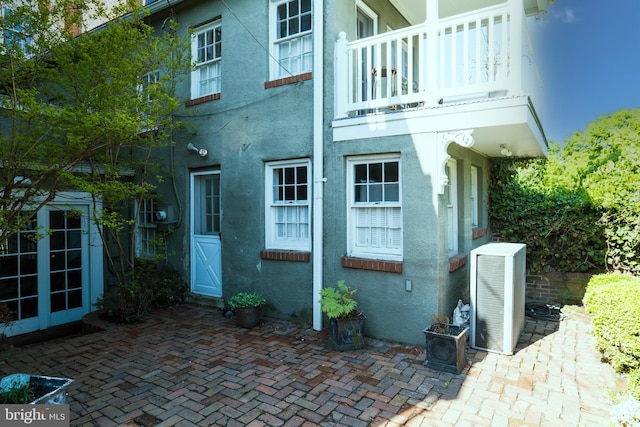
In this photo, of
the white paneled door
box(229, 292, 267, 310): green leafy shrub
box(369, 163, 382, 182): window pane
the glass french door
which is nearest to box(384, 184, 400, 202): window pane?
box(369, 163, 382, 182): window pane

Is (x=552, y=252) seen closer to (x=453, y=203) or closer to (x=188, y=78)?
(x=453, y=203)

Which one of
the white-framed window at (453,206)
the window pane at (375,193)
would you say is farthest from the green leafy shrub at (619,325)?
the window pane at (375,193)

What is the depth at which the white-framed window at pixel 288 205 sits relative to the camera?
621 centimetres

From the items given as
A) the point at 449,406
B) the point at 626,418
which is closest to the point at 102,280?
the point at 449,406

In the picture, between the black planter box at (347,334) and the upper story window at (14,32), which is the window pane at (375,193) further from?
the upper story window at (14,32)

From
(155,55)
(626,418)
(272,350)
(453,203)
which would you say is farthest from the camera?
(453,203)

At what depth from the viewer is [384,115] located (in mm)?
5227

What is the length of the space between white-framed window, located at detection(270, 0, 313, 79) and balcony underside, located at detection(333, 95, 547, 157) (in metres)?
1.54

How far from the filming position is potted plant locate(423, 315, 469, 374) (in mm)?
4203

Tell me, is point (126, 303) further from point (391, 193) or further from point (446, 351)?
point (446, 351)

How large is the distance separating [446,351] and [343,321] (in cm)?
139

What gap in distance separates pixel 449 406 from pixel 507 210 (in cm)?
558

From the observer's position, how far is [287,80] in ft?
20.2

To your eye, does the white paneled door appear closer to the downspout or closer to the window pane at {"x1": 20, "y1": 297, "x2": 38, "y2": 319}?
the downspout
